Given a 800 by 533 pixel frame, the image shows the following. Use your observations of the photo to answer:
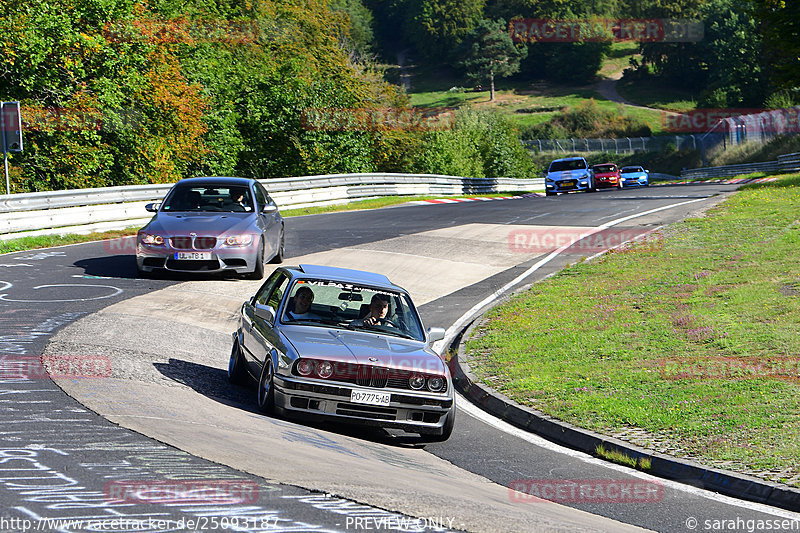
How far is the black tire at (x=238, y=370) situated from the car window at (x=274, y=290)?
581mm

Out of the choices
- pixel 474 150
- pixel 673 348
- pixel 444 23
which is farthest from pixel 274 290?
pixel 444 23

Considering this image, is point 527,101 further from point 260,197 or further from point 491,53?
point 260,197

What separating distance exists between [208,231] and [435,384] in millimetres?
8049

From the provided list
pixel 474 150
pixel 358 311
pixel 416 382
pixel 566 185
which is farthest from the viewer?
pixel 474 150

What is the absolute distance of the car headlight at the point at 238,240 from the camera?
15961 millimetres

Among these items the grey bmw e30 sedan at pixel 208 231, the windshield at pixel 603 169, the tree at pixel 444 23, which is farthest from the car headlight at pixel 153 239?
the tree at pixel 444 23

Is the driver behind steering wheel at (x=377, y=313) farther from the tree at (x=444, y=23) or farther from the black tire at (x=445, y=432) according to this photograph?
the tree at (x=444, y=23)

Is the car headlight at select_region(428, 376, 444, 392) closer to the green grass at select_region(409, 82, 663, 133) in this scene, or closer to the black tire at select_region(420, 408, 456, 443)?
the black tire at select_region(420, 408, 456, 443)

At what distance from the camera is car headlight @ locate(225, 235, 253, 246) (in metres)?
16.0

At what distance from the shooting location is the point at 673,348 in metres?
12.2

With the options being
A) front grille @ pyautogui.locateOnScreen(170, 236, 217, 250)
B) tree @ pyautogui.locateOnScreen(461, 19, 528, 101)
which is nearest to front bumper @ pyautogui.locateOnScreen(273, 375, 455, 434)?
front grille @ pyautogui.locateOnScreen(170, 236, 217, 250)

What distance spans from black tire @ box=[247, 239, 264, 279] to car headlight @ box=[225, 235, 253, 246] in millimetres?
310

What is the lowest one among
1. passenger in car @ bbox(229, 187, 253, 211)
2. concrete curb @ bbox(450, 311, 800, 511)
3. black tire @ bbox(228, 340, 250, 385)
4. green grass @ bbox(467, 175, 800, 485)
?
concrete curb @ bbox(450, 311, 800, 511)

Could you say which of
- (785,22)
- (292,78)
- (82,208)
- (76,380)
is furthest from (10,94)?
(785,22)
